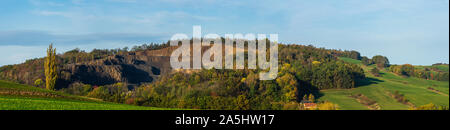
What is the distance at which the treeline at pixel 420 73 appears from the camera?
11921 cm

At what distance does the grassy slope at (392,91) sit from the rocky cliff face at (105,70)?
10401cm

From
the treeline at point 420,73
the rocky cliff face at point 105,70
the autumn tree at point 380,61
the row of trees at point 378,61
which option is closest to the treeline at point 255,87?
the rocky cliff face at point 105,70

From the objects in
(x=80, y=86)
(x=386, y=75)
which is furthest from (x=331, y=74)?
(x=80, y=86)

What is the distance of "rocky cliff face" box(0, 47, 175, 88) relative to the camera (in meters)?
147

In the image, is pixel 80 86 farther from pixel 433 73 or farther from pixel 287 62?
pixel 433 73

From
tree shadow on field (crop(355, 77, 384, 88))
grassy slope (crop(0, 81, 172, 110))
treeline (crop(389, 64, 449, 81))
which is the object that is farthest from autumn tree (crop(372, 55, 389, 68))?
grassy slope (crop(0, 81, 172, 110))

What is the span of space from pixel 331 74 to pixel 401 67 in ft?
118

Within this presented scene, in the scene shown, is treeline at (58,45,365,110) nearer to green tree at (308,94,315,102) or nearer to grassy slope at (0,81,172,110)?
green tree at (308,94,315,102)

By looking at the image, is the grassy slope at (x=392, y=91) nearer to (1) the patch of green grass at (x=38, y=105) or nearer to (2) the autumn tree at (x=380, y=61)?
(2) the autumn tree at (x=380, y=61)

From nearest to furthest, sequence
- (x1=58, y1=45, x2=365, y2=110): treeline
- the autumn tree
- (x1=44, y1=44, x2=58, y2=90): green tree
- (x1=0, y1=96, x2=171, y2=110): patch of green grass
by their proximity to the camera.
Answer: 1. (x1=0, y1=96, x2=171, y2=110): patch of green grass
2. (x1=44, y1=44, x2=58, y2=90): green tree
3. (x1=58, y1=45, x2=365, y2=110): treeline
4. the autumn tree

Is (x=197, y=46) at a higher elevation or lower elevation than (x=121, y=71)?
higher

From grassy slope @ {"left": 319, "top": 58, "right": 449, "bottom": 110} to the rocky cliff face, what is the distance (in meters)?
104
